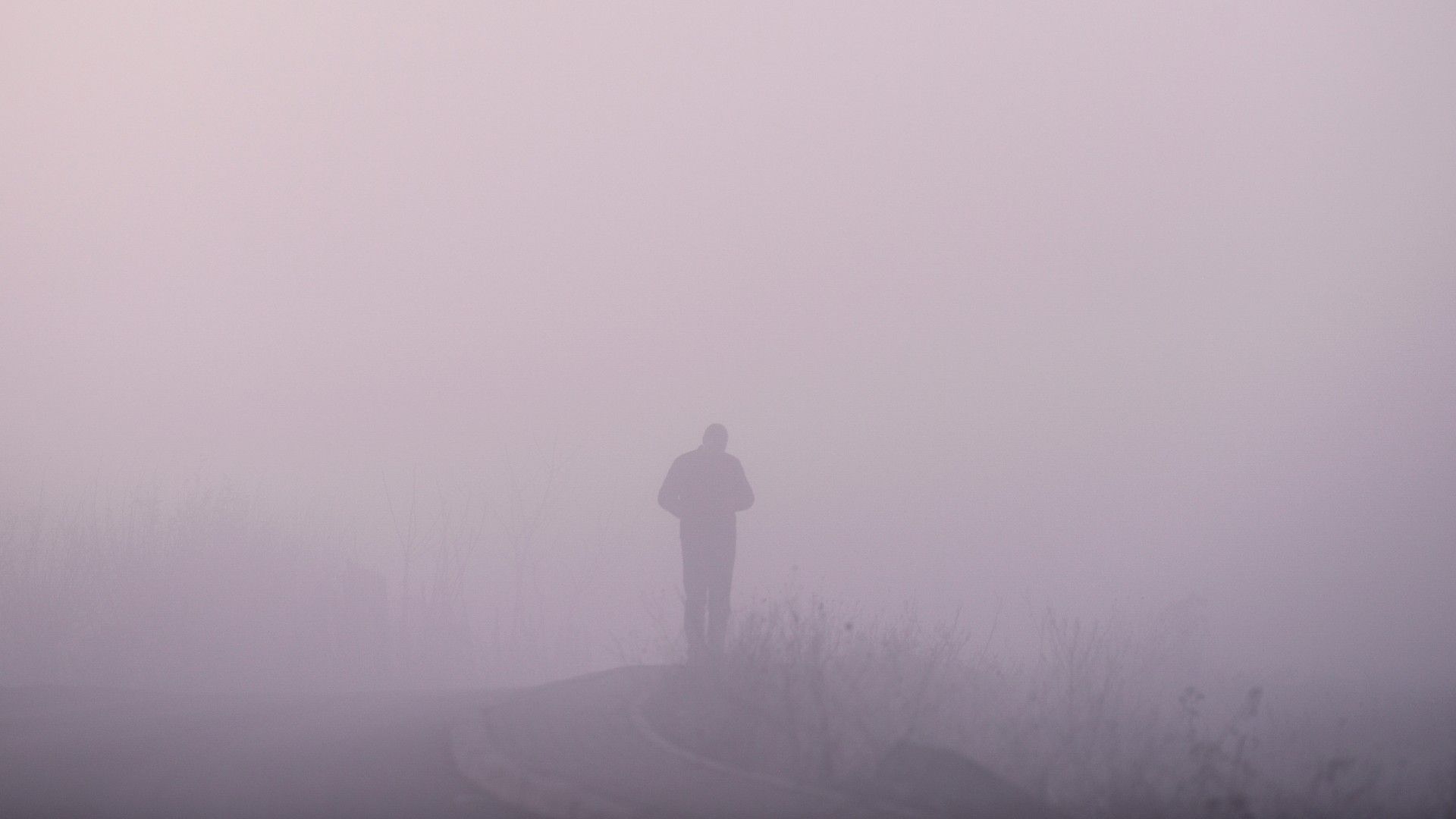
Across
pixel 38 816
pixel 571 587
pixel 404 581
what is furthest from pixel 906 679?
pixel 571 587

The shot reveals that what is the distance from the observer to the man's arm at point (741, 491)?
1513 centimetres

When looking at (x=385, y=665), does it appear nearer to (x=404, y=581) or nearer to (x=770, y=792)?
(x=404, y=581)

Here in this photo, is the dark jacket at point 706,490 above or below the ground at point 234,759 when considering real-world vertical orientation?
above

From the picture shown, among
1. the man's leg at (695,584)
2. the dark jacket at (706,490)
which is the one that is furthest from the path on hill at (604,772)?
the dark jacket at (706,490)

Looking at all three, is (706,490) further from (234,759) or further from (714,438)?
(234,759)

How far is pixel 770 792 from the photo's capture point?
7441 millimetres

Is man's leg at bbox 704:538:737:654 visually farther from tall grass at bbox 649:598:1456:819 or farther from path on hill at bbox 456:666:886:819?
path on hill at bbox 456:666:886:819

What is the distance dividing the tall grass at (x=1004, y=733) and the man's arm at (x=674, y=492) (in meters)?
1.68

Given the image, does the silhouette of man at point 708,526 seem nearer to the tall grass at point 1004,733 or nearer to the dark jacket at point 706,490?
the dark jacket at point 706,490

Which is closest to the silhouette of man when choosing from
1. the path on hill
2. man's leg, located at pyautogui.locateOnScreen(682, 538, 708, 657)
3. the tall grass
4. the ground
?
man's leg, located at pyautogui.locateOnScreen(682, 538, 708, 657)

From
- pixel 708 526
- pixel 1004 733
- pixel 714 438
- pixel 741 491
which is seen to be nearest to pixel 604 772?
pixel 1004 733

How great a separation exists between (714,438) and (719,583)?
163cm

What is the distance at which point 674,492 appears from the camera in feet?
50.3

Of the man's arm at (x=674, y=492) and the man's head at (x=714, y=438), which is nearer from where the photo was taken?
the man's arm at (x=674, y=492)
